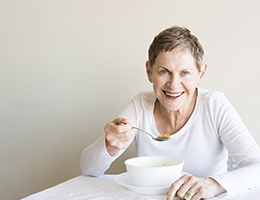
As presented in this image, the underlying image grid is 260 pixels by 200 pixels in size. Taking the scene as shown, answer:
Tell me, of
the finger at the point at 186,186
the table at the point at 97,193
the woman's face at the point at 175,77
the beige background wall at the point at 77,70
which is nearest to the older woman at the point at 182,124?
the woman's face at the point at 175,77

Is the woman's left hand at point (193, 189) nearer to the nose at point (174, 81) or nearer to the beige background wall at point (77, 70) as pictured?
the nose at point (174, 81)

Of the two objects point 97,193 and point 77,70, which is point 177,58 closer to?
point 97,193

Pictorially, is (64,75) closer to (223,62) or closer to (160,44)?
(160,44)

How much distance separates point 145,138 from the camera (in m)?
1.43

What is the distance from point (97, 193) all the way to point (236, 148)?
0.58m

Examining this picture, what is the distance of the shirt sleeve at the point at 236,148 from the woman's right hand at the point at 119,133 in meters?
0.36

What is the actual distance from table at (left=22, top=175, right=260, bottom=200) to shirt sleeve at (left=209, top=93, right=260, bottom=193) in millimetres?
35

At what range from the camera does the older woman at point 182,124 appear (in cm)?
123

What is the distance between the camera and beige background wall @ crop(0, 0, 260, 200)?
1.68 meters

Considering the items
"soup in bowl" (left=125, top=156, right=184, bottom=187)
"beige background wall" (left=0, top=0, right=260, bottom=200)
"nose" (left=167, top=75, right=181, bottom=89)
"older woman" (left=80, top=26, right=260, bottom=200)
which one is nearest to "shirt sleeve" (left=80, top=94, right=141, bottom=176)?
"older woman" (left=80, top=26, right=260, bottom=200)

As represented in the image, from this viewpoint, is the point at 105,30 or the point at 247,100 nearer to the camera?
the point at 247,100

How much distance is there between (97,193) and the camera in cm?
106

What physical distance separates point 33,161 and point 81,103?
1.62 ft

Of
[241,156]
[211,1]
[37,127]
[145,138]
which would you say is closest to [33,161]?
[37,127]
